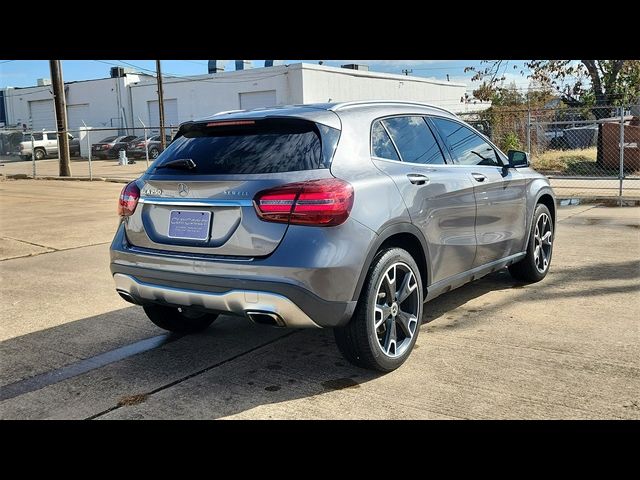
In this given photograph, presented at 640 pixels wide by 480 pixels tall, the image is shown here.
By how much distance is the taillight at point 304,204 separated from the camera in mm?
3555

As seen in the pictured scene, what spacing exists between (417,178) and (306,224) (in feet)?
3.71

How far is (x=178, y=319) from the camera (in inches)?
195

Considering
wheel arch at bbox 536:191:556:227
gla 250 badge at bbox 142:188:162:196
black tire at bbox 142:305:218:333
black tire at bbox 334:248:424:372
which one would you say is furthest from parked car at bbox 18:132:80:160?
black tire at bbox 334:248:424:372

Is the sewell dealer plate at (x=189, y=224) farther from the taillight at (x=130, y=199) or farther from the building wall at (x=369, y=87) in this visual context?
the building wall at (x=369, y=87)

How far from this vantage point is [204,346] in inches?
186

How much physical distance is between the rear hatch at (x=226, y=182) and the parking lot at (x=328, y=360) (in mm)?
886

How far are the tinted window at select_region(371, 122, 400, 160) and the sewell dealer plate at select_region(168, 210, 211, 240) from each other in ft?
3.88

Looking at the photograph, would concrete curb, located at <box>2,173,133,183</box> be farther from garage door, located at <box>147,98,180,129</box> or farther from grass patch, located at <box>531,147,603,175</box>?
garage door, located at <box>147,98,180,129</box>

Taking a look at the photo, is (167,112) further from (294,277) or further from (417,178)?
(294,277)

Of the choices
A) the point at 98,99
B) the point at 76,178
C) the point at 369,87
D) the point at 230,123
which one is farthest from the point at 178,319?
the point at 98,99

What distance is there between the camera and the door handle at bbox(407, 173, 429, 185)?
4.28m
